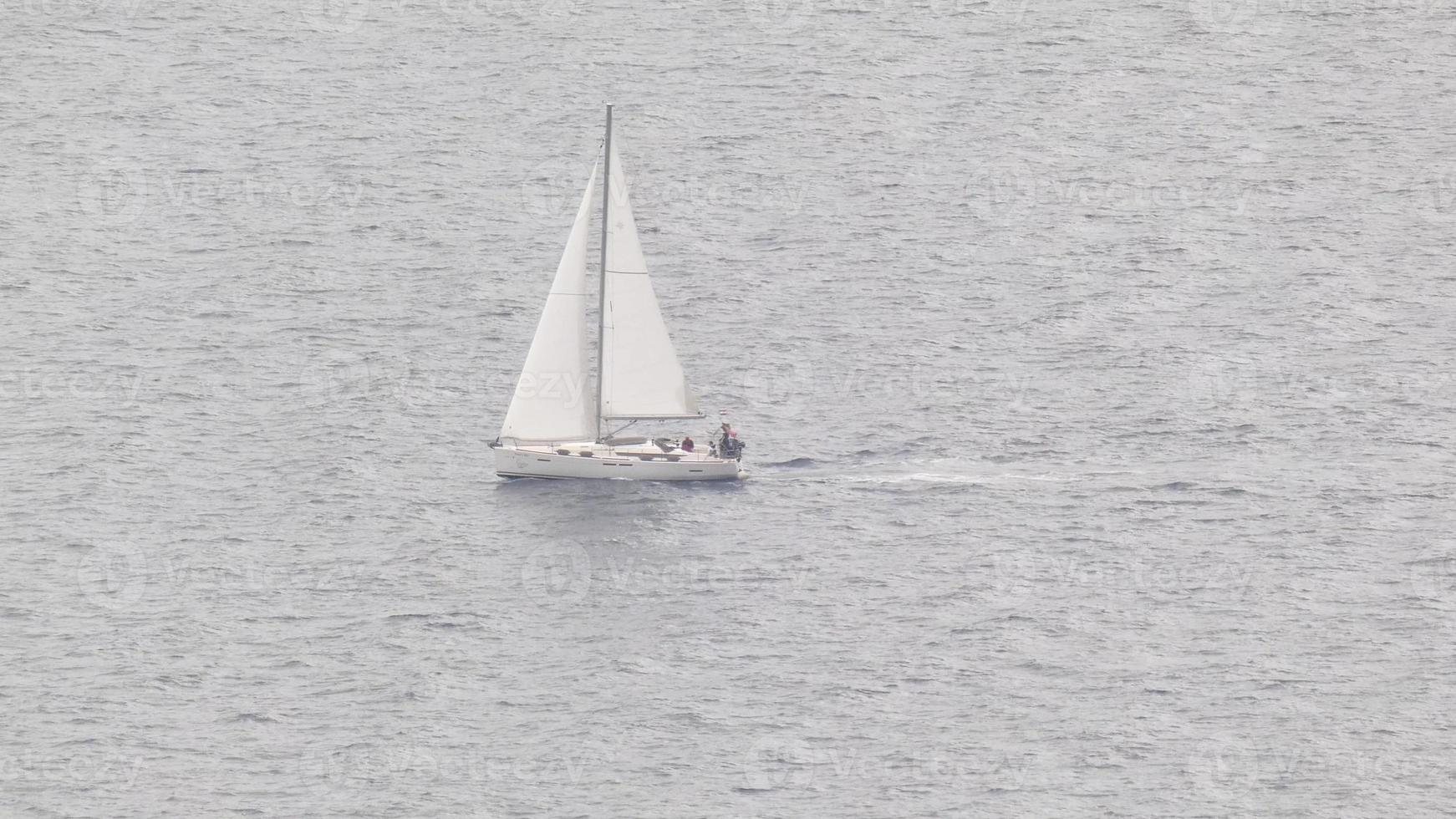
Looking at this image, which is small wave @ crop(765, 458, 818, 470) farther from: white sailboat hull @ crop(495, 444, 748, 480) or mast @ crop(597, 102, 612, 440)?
mast @ crop(597, 102, 612, 440)

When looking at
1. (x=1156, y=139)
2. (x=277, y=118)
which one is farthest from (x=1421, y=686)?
(x=277, y=118)

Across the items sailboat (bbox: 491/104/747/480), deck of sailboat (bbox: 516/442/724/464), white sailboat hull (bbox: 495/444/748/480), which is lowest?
white sailboat hull (bbox: 495/444/748/480)

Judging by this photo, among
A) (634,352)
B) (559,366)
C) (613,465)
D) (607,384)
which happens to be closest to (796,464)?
(613,465)

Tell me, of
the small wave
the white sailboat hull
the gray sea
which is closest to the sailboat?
the white sailboat hull

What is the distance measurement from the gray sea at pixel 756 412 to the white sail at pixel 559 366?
3.17 meters

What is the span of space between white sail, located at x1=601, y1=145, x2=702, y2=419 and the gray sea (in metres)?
4.23

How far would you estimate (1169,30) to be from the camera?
174 m

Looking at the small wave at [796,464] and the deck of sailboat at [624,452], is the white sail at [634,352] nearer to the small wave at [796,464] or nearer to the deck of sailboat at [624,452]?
the deck of sailboat at [624,452]

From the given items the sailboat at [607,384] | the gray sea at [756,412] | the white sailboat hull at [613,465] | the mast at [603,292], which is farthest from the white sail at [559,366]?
the gray sea at [756,412]

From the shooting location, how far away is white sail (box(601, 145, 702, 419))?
403 feet

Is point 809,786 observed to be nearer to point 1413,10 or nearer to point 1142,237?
point 1142,237

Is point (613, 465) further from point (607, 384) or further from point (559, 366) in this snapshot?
point (559, 366)

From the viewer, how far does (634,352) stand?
123 m

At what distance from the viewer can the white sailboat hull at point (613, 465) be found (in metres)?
121
